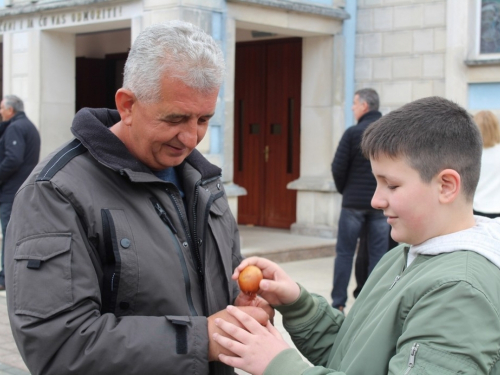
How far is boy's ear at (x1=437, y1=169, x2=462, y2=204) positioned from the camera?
73.5 inches

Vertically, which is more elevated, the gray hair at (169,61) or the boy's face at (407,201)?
the gray hair at (169,61)

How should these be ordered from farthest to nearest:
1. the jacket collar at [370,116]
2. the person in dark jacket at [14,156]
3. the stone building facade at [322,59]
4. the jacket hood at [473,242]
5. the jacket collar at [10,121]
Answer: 1. the stone building facade at [322,59]
2. the jacket collar at [10,121]
3. the person in dark jacket at [14,156]
4. the jacket collar at [370,116]
5. the jacket hood at [473,242]

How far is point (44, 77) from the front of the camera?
33.1ft

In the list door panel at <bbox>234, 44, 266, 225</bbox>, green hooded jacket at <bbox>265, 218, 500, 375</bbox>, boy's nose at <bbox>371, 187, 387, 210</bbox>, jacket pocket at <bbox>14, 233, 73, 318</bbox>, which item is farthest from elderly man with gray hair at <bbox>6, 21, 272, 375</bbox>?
door panel at <bbox>234, 44, 266, 225</bbox>

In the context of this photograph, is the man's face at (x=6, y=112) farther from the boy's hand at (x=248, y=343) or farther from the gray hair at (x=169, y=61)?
the boy's hand at (x=248, y=343)

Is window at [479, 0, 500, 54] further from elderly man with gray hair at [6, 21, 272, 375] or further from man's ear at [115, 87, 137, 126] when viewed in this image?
man's ear at [115, 87, 137, 126]

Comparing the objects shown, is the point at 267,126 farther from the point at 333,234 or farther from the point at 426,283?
the point at 426,283

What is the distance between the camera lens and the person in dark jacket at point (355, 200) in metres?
6.77

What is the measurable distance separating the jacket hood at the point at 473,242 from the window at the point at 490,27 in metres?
8.05

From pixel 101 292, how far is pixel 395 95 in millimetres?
8534

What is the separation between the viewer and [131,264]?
200 centimetres

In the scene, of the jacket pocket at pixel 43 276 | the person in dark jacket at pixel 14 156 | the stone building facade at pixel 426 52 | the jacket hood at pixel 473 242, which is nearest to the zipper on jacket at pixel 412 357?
the jacket hood at pixel 473 242

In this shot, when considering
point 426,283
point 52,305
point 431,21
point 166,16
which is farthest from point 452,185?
point 431,21

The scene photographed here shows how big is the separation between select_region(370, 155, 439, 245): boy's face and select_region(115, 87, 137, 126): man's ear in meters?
0.72
